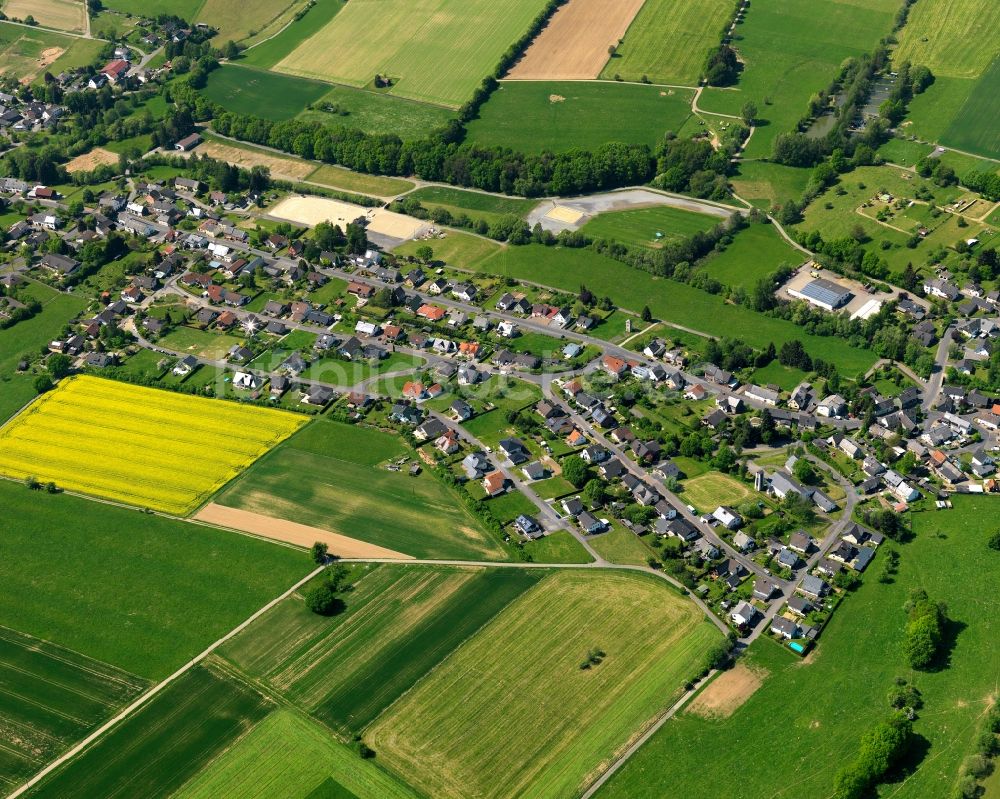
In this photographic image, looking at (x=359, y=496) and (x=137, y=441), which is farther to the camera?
(x=137, y=441)

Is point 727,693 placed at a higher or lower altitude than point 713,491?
lower

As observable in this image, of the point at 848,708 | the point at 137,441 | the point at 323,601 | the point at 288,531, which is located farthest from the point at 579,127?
the point at 848,708

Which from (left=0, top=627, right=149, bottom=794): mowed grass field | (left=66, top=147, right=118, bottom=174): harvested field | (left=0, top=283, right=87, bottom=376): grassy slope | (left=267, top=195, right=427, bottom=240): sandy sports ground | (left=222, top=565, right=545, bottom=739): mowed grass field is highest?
(left=267, top=195, right=427, bottom=240): sandy sports ground

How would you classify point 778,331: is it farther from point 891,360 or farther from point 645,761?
point 645,761

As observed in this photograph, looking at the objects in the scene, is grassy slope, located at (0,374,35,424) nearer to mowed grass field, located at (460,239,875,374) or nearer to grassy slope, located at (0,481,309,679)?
grassy slope, located at (0,481,309,679)

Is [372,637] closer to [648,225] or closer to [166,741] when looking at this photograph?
[166,741]

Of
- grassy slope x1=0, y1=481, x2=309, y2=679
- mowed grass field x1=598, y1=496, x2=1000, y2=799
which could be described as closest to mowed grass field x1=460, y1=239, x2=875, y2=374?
mowed grass field x1=598, y1=496, x2=1000, y2=799

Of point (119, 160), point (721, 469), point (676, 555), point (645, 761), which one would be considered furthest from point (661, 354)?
point (119, 160)
